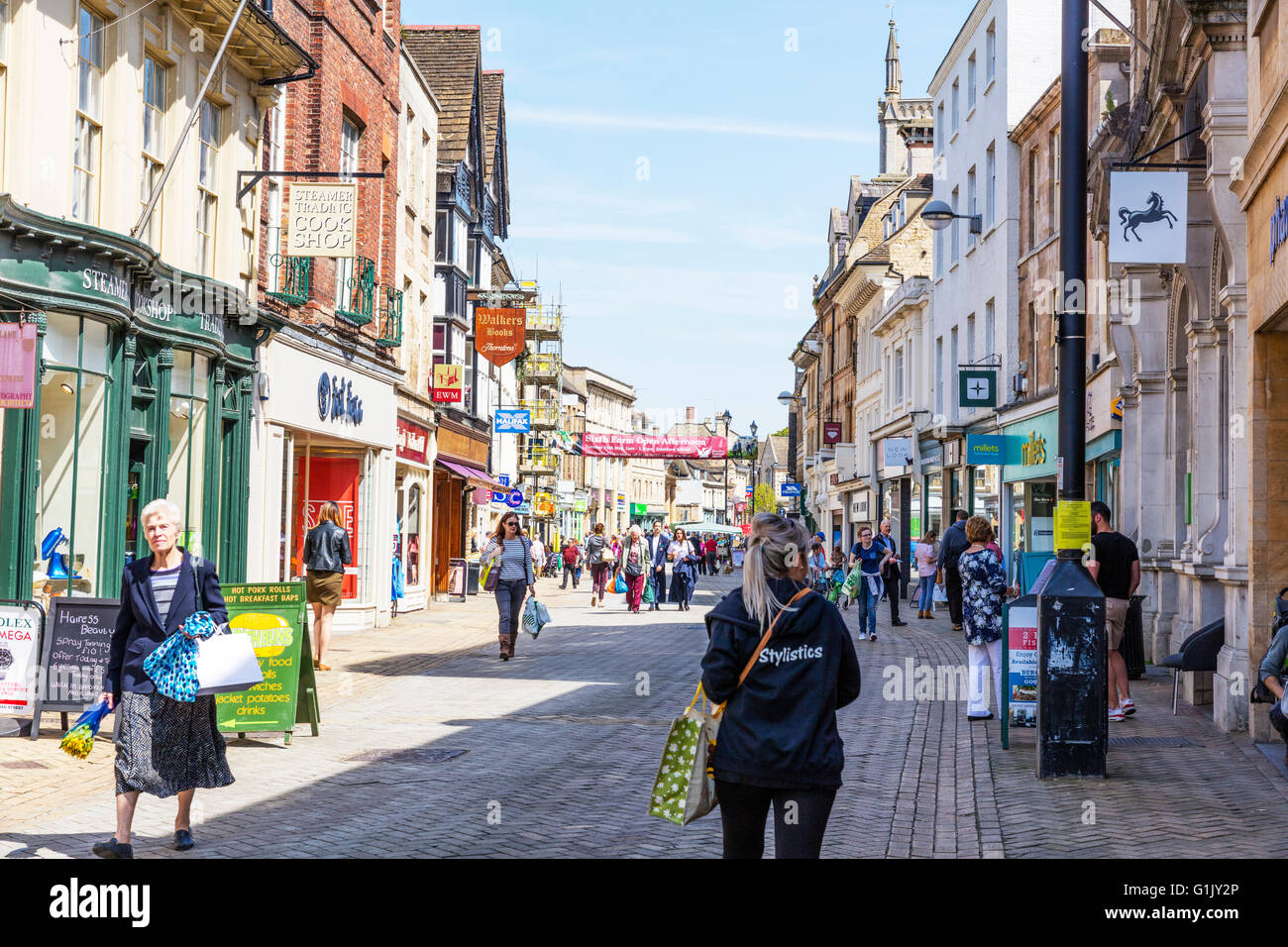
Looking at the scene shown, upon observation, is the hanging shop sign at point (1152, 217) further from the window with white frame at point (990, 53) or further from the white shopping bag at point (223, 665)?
the window with white frame at point (990, 53)

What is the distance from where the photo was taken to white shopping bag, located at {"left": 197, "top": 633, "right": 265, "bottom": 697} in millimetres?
7047

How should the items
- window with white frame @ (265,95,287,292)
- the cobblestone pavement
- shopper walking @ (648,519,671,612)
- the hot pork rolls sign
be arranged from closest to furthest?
1. the cobblestone pavement
2. window with white frame @ (265,95,287,292)
3. shopper walking @ (648,519,671,612)
4. the hot pork rolls sign

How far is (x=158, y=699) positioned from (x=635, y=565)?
2280cm

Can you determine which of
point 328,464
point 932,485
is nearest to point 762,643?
point 328,464

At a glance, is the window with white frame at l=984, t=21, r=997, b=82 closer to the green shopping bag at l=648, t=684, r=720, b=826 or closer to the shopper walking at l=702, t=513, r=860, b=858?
the shopper walking at l=702, t=513, r=860, b=858

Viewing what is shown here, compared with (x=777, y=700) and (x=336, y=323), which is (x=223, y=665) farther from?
(x=336, y=323)

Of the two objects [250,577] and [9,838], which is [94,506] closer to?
[250,577]

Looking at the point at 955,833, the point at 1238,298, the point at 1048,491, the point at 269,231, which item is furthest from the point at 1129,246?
the point at 1048,491

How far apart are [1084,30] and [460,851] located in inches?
256

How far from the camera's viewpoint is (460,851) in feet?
23.5

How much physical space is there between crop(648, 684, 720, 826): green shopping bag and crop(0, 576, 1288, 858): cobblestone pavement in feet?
7.46

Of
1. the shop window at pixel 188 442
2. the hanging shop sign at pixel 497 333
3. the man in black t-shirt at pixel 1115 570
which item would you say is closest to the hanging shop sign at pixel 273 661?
the shop window at pixel 188 442

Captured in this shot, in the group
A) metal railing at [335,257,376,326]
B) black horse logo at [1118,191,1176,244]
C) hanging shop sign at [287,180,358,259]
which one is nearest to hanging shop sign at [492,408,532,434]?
metal railing at [335,257,376,326]

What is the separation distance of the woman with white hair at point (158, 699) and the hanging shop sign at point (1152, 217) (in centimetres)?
894
